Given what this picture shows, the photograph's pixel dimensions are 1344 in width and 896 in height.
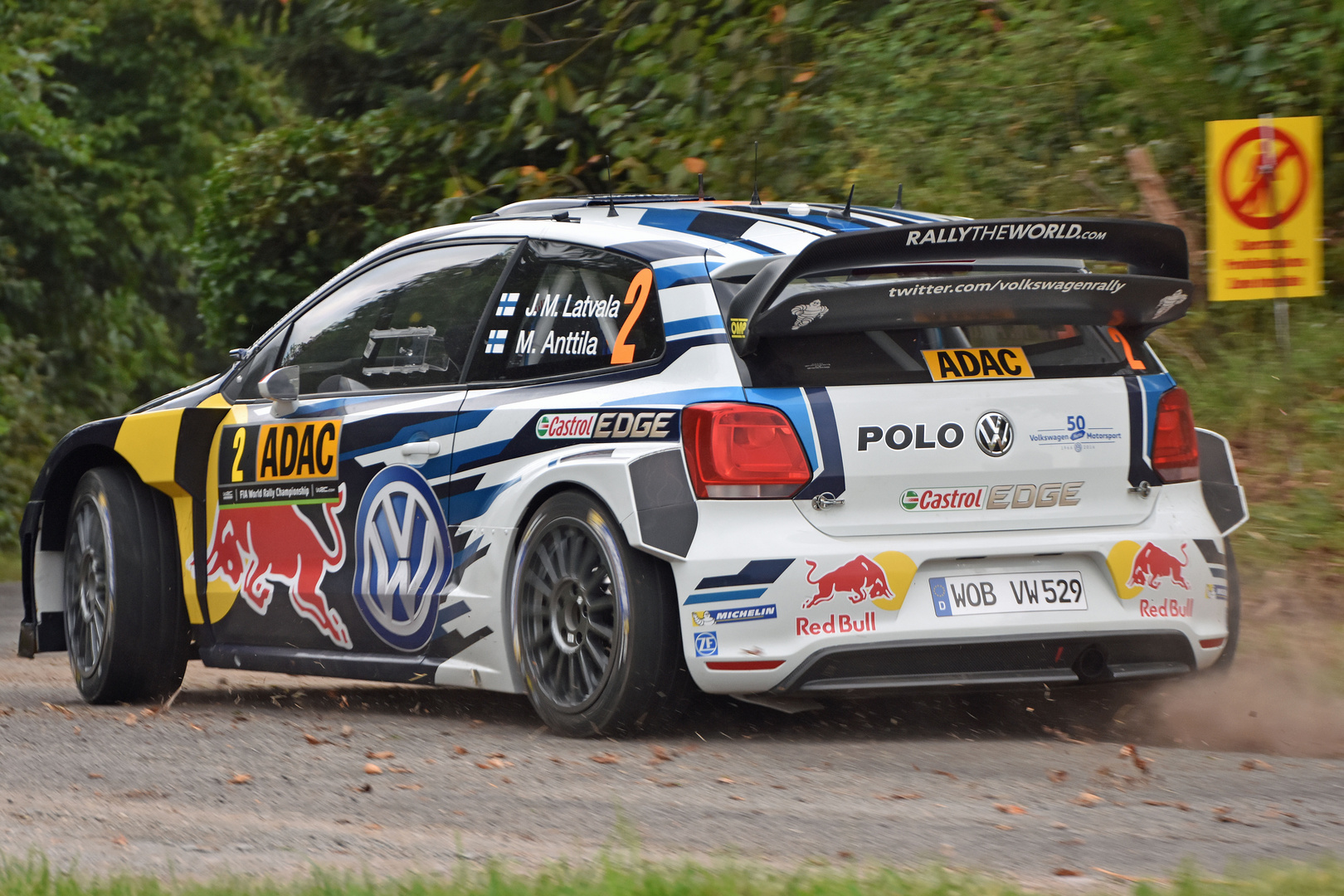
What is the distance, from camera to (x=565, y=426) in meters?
6.27

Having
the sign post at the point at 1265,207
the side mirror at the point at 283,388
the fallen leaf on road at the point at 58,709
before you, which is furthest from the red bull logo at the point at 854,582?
the sign post at the point at 1265,207

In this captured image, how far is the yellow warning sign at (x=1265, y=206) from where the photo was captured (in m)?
9.62

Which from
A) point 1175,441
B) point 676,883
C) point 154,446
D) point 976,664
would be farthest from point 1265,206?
point 676,883

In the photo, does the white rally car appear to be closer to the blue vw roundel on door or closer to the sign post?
the blue vw roundel on door

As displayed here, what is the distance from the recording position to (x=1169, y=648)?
20.1 ft

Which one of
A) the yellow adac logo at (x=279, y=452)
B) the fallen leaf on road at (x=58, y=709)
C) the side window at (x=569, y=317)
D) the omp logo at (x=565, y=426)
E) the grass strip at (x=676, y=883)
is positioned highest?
the side window at (x=569, y=317)

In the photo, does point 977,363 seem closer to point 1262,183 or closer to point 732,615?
point 732,615

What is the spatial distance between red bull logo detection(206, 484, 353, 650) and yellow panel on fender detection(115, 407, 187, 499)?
0.30 meters

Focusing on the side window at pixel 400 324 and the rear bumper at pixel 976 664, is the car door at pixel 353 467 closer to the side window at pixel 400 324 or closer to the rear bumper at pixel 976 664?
the side window at pixel 400 324

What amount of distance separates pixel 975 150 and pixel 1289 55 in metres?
2.40

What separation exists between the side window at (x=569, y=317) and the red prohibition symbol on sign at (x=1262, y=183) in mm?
4389

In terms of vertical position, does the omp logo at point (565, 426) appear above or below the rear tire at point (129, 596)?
above

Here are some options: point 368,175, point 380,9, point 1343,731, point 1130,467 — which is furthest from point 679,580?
point 368,175

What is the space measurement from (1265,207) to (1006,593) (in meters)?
4.47
